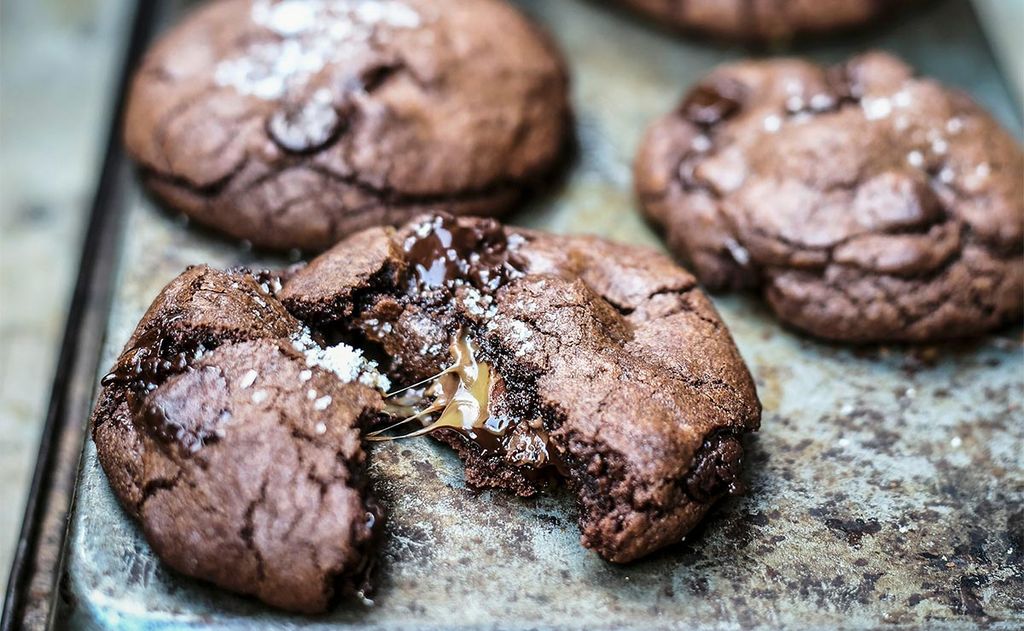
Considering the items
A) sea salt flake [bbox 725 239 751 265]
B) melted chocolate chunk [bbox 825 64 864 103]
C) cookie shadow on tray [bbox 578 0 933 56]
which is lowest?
sea salt flake [bbox 725 239 751 265]

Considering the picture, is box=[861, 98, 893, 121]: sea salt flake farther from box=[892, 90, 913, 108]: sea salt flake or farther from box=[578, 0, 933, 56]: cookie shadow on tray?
box=[578, 0, 933, 56]: cookie shadow on tray

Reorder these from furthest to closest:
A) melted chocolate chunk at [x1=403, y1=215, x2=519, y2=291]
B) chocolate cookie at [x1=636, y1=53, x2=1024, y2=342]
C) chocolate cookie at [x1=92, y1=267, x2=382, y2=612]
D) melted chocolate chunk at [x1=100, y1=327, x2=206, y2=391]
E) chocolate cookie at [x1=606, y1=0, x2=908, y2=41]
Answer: chocolate cookie at [x1=606, y1=0, x2=908, y2=41]
chocolate cookie at [x1=636, y1=53, x2=1024, y2=342]
melted chocolate chunk at [x1=403, y1=215, x2=519, y2=291]
melted chocolate chunk at [x1=100, y1=327, x2=206, y2=391]
chocolate cookie at [x1=92, y1=267, x2=382, y2=612]

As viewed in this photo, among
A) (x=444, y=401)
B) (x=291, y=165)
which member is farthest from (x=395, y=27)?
(x=444, y=401)

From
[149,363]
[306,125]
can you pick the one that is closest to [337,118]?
[306,125]

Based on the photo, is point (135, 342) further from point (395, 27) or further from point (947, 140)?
point (947, 140)

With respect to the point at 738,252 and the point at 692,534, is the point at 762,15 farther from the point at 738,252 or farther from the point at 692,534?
the point at 692,534

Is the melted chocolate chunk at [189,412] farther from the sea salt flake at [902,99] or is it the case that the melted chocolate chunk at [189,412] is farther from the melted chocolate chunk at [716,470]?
the sea salt flake at [902,99]

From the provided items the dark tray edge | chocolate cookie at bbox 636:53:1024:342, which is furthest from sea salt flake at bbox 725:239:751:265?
the dark tray edge

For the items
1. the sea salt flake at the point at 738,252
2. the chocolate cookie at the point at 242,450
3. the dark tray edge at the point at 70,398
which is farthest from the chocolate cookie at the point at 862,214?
the dark tray edge at the point at 70,398
